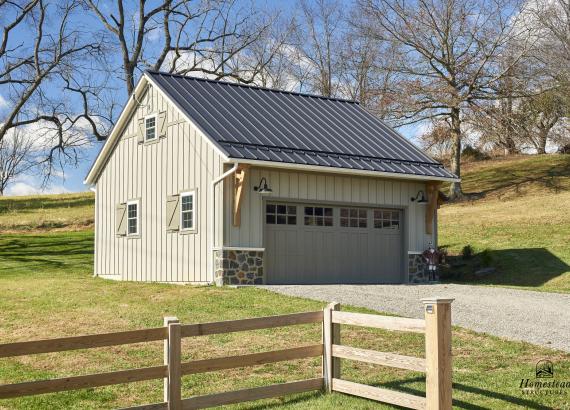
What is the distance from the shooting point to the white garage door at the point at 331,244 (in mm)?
19297

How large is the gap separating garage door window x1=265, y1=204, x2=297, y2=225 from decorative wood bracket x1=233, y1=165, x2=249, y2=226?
1.03 m

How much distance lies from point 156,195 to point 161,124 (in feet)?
6.25

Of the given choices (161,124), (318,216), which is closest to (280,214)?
(318,216)

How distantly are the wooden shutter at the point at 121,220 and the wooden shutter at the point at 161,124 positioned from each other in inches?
108

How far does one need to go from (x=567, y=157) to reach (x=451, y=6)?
11.5 m

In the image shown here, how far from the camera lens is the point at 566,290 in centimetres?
2069

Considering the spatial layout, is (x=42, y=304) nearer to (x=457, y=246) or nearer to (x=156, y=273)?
(x=156, y=273)

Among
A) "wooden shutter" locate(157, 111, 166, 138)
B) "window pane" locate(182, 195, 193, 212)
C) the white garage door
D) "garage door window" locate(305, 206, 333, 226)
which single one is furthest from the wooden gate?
"wooden shutter" locate(157, 111, 166, 138)

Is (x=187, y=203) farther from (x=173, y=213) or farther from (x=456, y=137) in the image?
(x=456, y=137)

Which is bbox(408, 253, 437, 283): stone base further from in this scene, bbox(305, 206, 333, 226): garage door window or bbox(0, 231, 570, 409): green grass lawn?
bbox(0, 231, 570, 409): green grass lawn

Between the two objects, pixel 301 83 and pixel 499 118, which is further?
pixel 301 83

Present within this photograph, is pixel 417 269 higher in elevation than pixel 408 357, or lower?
higher

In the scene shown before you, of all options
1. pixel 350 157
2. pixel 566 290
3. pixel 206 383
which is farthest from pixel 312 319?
pixel 566 290

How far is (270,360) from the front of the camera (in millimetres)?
8703
